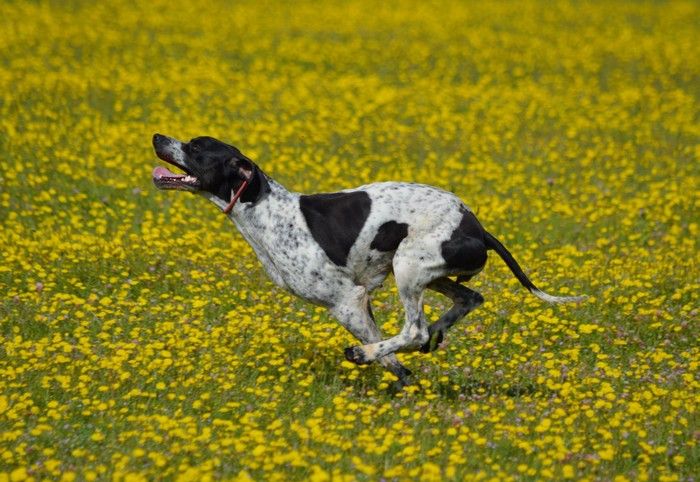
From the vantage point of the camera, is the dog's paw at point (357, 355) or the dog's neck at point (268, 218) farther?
the dog's neck at point (268, 218)

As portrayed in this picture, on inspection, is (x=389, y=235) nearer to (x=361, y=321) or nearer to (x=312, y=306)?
(x=361, y=321)

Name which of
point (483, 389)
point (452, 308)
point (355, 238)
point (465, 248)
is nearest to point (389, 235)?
point (355, 238)

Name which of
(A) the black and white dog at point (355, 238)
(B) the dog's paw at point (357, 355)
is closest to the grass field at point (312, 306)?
(B) the dog's paw at point (357, 355)

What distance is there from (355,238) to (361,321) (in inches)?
21.2

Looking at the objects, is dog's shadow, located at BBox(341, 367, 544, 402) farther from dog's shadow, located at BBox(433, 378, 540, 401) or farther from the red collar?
the red collar

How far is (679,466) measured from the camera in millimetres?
6098

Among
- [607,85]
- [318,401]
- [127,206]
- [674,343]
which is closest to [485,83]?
[607,85]

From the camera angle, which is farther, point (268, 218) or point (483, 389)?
point (268, 218)

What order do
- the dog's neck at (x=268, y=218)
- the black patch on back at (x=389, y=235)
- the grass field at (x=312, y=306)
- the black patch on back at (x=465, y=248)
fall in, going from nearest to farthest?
the grass field at (x=312, y=306), the black patch on back at (x=465, y=248), the black patch on back at (x=389, y=235), the dog's neck at (x=268, y=218)

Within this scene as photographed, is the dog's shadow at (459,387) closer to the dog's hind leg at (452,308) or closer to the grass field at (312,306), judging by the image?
the grass field at (312,306)

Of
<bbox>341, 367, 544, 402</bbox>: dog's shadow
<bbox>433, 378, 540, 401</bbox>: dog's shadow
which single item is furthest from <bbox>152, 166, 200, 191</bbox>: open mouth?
<bbox>433, 378, 540, 401</bbox>: dog's shadow

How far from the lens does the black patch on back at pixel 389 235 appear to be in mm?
7055

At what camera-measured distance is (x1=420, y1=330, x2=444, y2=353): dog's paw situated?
719 cm

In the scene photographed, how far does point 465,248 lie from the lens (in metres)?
6.96
